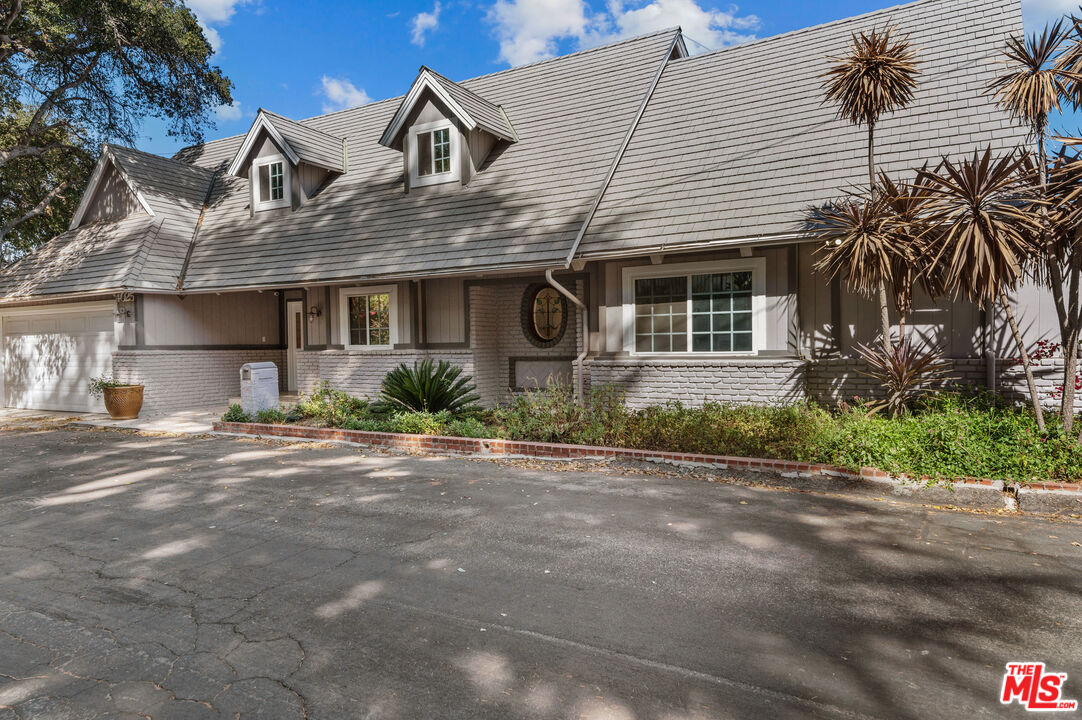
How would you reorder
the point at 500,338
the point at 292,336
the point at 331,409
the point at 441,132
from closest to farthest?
the point at 331,409 → the point at 500,338 → the point at 441,132 → the point at 292,336

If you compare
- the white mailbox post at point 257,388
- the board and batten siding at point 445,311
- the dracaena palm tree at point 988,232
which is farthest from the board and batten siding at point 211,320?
the dracaena palm tree at point 988,232

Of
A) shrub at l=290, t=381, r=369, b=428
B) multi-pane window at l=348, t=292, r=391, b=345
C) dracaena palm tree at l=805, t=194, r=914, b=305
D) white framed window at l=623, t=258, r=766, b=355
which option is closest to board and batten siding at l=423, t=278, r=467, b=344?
multi-pane window at l=348, t=292, r=391, b=345

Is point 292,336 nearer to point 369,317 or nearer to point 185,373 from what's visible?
point 185,373

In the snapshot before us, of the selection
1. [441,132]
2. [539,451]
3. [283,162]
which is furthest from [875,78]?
[283,162]

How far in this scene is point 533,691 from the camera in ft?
10.9

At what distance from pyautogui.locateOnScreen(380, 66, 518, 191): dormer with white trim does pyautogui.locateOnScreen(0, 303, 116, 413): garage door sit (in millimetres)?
8355

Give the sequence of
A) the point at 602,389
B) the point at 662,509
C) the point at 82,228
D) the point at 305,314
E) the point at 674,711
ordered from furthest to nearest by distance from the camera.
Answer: the point at 82,228, the point at 305,314, the point at 602,389, the point at 662,509, the point at 674,711

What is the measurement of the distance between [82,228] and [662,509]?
1912cm

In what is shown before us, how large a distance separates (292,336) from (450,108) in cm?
811

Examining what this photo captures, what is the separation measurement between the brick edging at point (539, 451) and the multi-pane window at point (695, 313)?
9.43 ft

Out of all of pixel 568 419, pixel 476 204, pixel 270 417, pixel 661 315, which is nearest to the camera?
pixel 568 419

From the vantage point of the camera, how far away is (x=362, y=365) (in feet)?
48.0

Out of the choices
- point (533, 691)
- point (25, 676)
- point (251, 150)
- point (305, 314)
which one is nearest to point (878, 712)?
point (533, 691)

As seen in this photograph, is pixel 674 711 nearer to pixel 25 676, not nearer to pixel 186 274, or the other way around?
pixel 25 676
